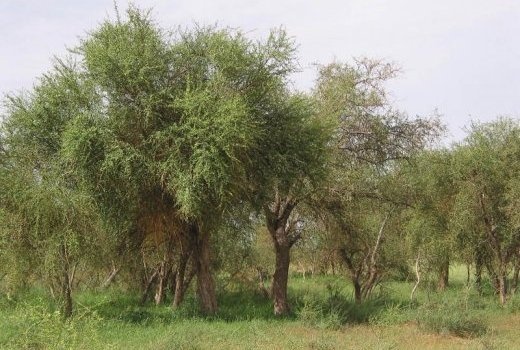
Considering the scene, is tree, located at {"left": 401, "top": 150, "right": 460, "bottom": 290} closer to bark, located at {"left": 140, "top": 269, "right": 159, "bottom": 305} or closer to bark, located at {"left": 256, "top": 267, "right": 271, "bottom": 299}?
bark, located at {"left": 256, "top": 267, "right": 271, "bottom": 299}

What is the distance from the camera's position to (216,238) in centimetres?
2380

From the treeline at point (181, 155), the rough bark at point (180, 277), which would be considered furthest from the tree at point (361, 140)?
the rough bark at point (180, 277)

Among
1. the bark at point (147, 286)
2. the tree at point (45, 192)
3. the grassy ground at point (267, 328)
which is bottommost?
the grassy ground at point (267, 328)

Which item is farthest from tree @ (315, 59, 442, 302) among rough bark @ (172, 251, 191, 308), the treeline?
rough bark @ (172, 251, 191, 308)

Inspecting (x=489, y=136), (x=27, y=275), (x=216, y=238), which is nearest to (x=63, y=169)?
(x=27, y=275)

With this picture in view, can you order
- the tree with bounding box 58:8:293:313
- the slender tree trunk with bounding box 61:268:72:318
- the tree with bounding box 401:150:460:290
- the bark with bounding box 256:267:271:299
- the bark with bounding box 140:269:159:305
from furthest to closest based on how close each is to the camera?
1. the bark with bounding box 256:267:271:299
2. the bark with bounding box 140:269:159:305
3. the tree with bounding box 401:150:460:290
4. the slender tree trunk with bounding box 61:268:72:318
5. the tree with bounding box 58:8:293:313

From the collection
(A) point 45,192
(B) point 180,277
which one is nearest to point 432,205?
(B) point 180,277

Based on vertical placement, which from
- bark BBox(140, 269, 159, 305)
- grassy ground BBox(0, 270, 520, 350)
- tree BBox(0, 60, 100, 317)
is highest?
tree BBox(0, 60, 100, 317)

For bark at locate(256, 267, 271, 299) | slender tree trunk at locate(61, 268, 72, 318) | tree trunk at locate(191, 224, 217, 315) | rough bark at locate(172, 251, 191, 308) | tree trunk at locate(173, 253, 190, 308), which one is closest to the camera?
slender tree trunk at locate(61, 268, 72, 318)

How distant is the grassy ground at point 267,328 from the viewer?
38.6 ft

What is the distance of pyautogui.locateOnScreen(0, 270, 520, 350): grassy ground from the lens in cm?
1177

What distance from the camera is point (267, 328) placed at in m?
17.4

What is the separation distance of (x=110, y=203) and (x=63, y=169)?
1.62m

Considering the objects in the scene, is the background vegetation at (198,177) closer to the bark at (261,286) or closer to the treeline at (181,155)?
the treeline at (181,155)
